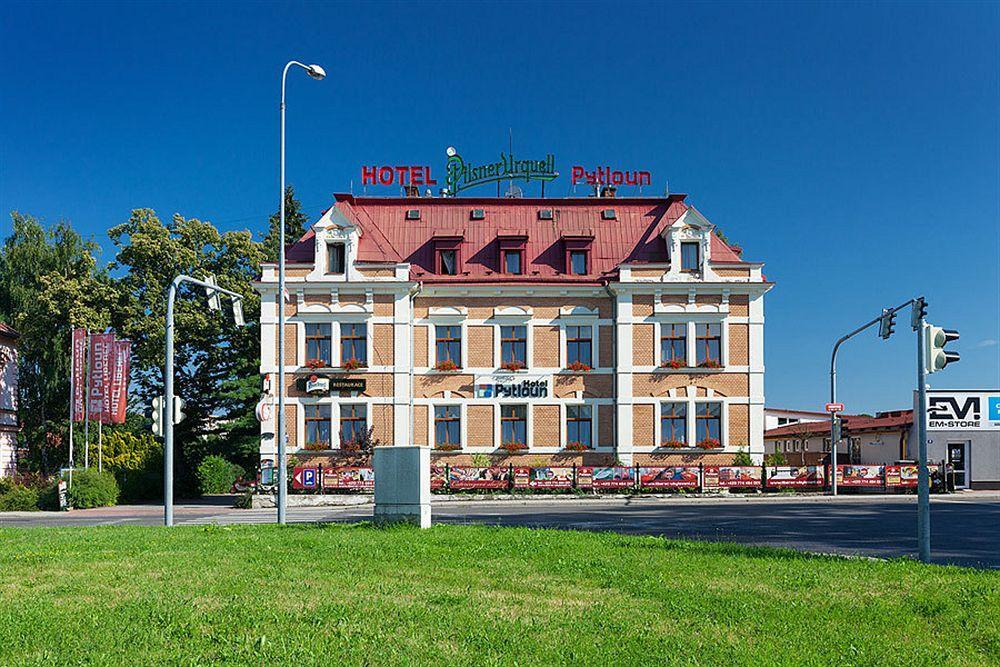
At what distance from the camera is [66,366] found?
1820 inches

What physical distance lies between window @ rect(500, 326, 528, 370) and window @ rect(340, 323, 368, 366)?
592 centimetres

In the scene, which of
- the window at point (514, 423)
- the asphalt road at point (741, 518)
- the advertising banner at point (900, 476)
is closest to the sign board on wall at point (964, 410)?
the asphalt road at point (741, 518)

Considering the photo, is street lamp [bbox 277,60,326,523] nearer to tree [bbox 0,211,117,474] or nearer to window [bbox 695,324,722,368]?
window [bbox 695,324,722,368]

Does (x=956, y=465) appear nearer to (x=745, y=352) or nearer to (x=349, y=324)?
(x=745, y=352)

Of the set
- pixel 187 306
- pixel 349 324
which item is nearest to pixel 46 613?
pixel 349 324

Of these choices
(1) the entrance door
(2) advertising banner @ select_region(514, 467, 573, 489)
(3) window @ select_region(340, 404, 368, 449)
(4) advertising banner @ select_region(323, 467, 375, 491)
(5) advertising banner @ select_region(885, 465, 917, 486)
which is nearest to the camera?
(4) advertising banner @ select_region(323, 467, 375, 491)

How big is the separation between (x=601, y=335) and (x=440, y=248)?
8.16 meters

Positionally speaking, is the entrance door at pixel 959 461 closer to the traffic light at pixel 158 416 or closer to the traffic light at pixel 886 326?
the traffic light at pixel 886 326

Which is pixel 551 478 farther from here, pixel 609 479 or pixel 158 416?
pixel 158 416

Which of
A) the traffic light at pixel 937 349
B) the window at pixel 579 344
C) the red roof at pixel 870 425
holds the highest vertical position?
the window at pixel 579 344

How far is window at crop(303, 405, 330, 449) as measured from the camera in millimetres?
38000

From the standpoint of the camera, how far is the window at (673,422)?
38.6 meters

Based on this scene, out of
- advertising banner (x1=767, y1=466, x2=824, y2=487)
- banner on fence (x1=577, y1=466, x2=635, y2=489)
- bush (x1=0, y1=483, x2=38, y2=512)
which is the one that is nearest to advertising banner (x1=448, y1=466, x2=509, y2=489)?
banner on fence (x1=577, y1=466, x2=635, y2=489)

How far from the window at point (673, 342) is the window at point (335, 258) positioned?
14.2 metres
